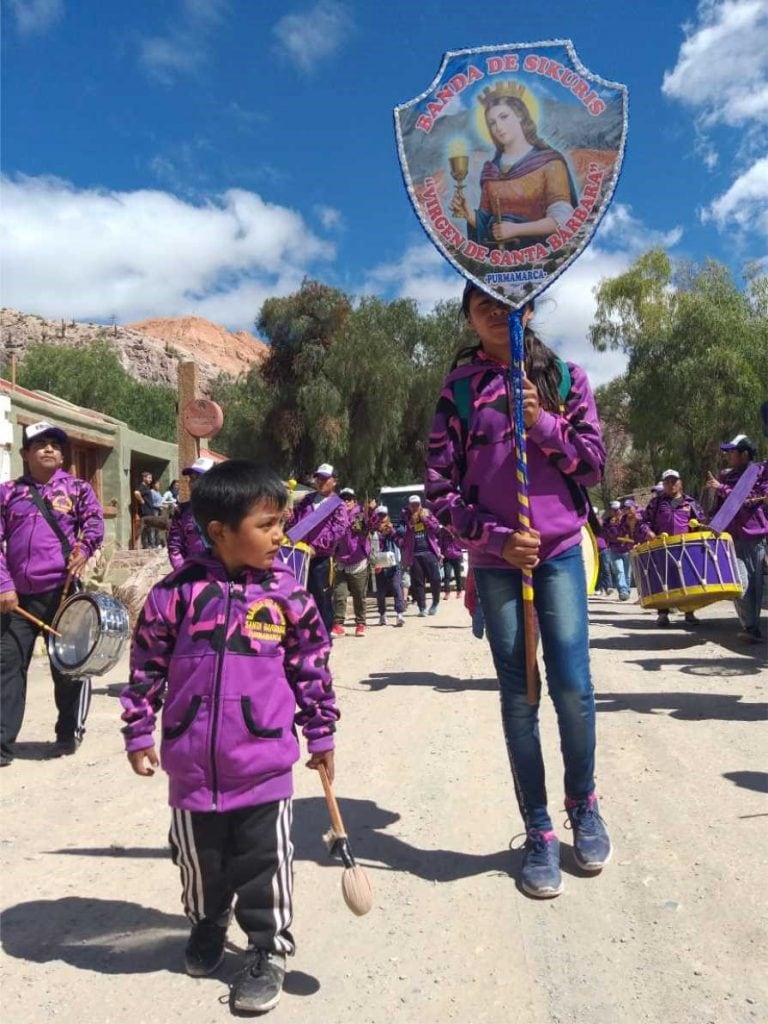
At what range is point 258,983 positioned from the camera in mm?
2424

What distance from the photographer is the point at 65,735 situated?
540cm

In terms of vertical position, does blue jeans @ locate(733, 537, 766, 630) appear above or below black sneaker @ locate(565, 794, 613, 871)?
above

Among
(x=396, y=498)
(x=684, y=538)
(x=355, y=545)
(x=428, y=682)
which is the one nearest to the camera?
(x=684, y=538)

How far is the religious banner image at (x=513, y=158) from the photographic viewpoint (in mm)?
3150

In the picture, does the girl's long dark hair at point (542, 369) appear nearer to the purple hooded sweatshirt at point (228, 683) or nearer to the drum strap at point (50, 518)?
the purple hooded sweatshirt at point (228, 683)

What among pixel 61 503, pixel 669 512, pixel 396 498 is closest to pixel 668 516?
pixel 669 512

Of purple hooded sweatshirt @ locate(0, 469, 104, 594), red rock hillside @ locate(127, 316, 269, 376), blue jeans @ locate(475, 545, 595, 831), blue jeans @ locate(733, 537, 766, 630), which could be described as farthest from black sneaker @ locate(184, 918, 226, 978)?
red rock hillside @ locate(127, 316, 269, 376)

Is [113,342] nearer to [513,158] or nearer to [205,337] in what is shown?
[205,337]

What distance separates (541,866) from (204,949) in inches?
48.1

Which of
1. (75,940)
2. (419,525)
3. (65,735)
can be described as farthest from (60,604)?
(419,525)

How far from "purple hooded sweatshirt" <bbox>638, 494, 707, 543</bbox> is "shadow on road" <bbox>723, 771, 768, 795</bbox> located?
6492mm

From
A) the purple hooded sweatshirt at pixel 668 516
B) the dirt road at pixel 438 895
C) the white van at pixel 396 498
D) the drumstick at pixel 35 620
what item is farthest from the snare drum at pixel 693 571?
the white van at pixel 396 498

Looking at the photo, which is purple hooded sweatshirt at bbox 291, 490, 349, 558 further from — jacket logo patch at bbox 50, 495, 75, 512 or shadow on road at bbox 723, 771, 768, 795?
shadow on road at bbox 723, 771, 768, 795

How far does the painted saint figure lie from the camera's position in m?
3.20
